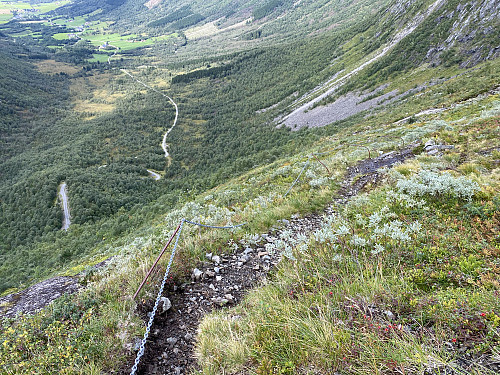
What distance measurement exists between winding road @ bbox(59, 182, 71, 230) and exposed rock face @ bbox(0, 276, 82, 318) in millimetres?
66595

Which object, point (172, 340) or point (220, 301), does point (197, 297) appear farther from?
point (172, 340)

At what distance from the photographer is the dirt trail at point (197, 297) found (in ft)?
13.5

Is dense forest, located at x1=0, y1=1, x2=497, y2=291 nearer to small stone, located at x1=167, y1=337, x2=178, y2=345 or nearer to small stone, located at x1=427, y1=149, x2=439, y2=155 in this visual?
small stone, located at x1=427, y1=149, x2=439, y2=155

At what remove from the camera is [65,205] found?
226ft

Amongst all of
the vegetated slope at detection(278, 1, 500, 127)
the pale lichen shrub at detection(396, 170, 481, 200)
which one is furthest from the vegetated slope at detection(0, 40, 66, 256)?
the vegetated slope at detection(278, 1, 500, 127)

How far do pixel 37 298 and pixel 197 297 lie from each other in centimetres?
403

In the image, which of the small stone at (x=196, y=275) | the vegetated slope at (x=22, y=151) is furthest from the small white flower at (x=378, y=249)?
the vegetated slope at (x=22, y=151)

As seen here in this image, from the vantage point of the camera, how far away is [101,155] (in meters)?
97.6

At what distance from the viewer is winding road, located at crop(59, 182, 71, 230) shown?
6484 centimetres

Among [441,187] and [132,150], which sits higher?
[441,187]

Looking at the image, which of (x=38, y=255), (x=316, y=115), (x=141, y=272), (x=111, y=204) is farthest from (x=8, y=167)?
(x=141, y=272)

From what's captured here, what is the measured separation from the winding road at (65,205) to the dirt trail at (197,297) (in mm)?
69952

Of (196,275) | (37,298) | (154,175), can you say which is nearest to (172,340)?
(196,275)

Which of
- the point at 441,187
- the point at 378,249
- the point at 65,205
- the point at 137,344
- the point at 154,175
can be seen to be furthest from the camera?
the point at 154,175
